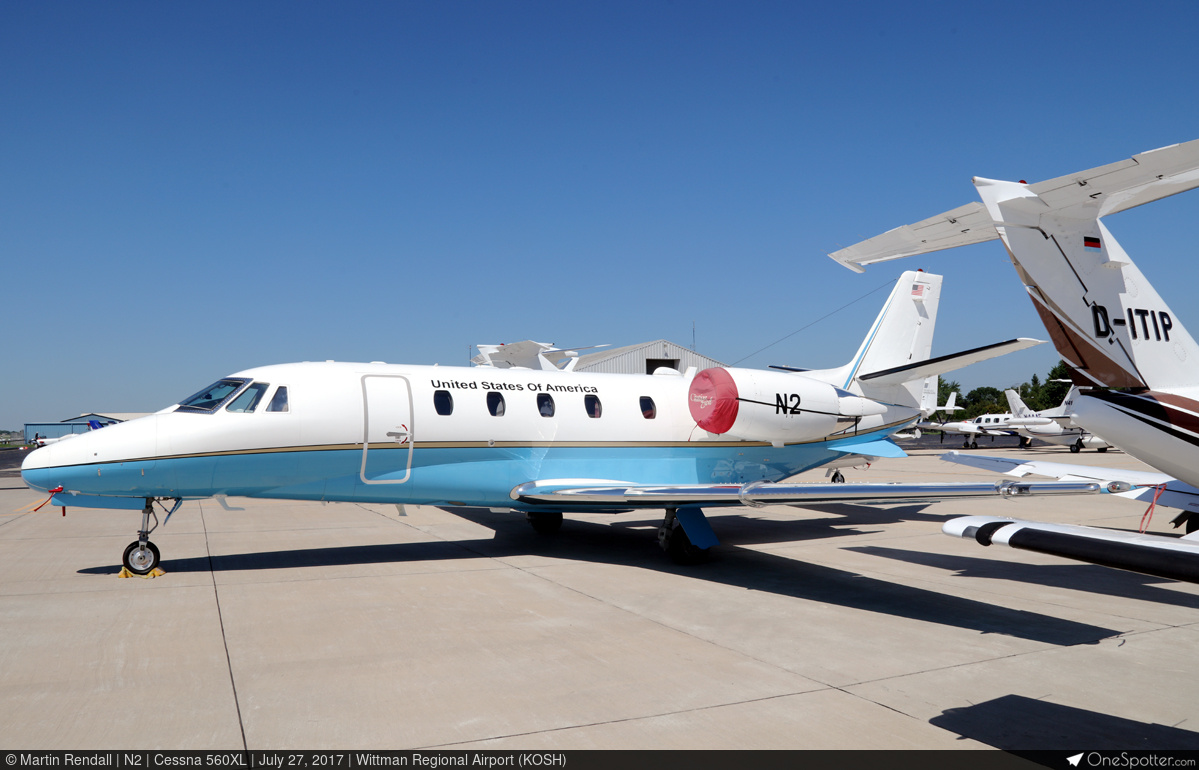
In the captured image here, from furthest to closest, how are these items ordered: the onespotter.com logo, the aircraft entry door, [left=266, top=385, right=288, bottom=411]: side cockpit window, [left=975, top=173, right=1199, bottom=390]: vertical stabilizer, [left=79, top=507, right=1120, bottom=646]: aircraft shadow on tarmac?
the aircraft entry door
[left=266, top=385, right=288, bottom=411]: side cockpit window
[left=79, top=507, right=1120, bottom=646]: aircraft shadow on tarmac
[left=975, top=173, right=1199, bottom=390]: vertical stabilizer
the onespotter.com logo

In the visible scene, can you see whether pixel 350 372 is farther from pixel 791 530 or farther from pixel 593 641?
pixel 791 530

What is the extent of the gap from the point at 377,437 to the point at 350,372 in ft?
3.36

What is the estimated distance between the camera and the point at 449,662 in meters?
5.94

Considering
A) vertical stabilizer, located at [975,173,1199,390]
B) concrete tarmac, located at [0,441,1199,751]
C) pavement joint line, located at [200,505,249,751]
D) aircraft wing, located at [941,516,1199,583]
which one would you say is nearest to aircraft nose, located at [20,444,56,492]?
concrete tarmac, located at [0,441,1199,751]

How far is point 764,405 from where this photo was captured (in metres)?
11.8

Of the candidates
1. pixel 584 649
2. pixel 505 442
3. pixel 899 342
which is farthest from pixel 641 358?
pixel 584 649

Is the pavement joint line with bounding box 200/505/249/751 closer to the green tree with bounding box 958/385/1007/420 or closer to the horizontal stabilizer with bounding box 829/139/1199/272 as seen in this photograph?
the horizontal stabilizer with bounding box 829/139/1199/272

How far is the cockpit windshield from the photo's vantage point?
9203mm

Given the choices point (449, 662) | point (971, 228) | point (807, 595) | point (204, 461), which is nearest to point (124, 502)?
point (204, 461)

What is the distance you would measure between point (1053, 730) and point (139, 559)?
963 cm

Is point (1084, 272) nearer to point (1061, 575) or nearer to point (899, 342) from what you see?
point (1061, 575)

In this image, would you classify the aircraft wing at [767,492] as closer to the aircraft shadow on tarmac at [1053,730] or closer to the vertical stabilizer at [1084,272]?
the vertical stabilizer at [1084,272]

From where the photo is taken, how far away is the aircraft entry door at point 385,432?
9.77m

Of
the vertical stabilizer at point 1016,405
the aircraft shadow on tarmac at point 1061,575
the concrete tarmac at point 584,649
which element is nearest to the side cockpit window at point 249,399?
the concrete tarmac at point 584,649
